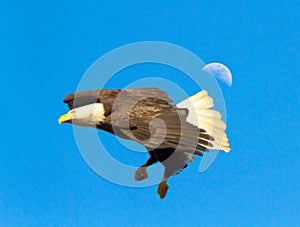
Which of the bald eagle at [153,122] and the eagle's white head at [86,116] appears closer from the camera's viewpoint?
the bald eagle at [153,122]

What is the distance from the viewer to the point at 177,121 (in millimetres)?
5551

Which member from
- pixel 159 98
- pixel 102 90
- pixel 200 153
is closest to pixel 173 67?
pixel 159 98

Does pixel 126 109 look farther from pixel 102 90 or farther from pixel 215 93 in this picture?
pixel 215 93

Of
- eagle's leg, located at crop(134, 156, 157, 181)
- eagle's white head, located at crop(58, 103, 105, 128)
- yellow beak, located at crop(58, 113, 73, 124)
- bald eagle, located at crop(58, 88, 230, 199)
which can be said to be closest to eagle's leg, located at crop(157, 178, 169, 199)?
bald eagle, located at crop(58, 88, 230, 199)

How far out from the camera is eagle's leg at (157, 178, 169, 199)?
20.5 feet

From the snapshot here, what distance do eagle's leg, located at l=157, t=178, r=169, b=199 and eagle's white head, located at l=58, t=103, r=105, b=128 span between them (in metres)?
0.98

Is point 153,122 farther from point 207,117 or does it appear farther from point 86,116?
point 207,117

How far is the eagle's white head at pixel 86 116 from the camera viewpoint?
5.87 metres

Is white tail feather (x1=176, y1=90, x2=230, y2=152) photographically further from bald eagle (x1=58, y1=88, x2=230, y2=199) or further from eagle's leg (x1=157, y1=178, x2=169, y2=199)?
eagle's leg (x1=157, y1=178, x2=169, y2=199)

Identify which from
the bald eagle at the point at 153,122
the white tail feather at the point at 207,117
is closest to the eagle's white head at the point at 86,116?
the bald eagle at the point at 153,122

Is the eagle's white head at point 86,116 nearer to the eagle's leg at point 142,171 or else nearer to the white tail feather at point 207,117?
the eagle's leg at point 142,171

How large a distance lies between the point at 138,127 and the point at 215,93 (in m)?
1.66

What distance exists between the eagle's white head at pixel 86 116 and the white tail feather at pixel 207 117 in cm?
93

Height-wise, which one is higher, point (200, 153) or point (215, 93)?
point (215, 93)
